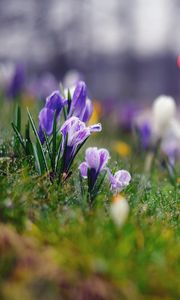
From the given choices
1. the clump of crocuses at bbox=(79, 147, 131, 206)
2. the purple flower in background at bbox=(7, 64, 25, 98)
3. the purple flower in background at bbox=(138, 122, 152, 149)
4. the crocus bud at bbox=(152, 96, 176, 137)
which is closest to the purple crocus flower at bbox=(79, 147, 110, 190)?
the clump of crocuses at bbox=(79, 147, 131, 206)

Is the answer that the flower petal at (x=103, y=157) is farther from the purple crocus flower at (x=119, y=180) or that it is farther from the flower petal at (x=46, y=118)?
the flower petal at (x=46, y=118)

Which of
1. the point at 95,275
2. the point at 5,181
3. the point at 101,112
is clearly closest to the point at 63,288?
the point at 95,275

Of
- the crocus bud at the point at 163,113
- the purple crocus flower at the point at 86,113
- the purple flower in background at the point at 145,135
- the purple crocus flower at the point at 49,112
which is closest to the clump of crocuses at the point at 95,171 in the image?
the purple crocus flower at the point at 49,112

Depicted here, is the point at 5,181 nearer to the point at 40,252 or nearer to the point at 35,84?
the point at 40,252

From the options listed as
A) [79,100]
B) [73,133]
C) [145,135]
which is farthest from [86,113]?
[145,135]

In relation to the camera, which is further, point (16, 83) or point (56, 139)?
point (16, 83)

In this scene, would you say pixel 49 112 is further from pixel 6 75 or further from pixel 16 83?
pixel 6 75
